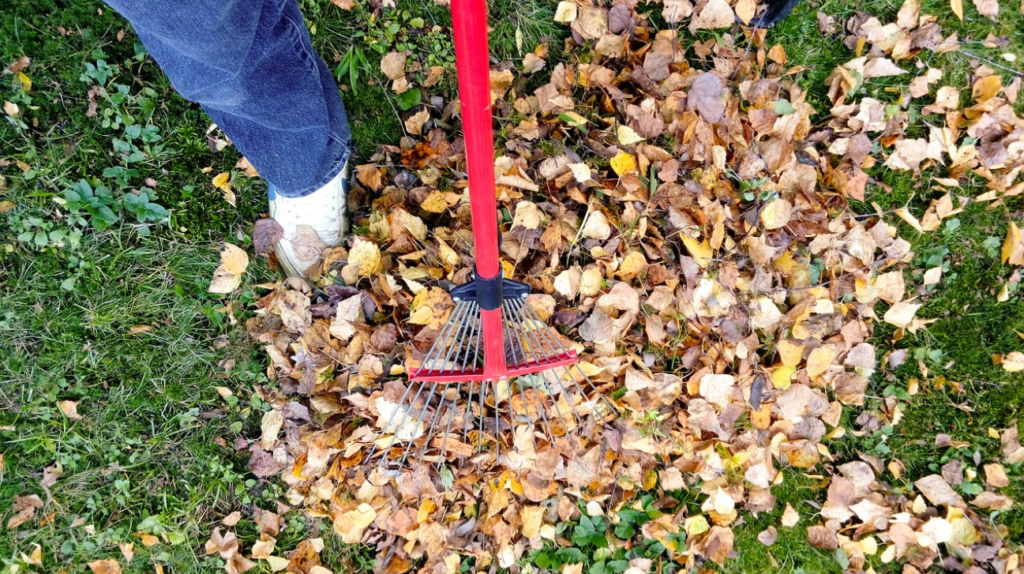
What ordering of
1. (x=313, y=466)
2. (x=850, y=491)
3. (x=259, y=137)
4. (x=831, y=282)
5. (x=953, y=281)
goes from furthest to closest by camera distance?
(x=953, y=281) → (x=850, y=491) → (x=831, y=282) → (x=313, y=466) → (x=259, y=137)

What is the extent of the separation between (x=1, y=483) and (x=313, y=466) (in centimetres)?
90

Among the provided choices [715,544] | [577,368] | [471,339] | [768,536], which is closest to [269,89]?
[471,339]

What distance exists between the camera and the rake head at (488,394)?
137 cm

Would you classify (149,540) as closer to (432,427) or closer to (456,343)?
(432,427)

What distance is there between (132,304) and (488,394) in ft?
3.35

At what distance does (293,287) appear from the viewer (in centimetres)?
156

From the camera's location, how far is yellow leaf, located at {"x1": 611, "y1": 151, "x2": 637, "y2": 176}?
1.51 metres

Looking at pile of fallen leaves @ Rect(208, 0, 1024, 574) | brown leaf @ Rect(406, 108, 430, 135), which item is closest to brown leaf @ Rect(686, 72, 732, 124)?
pile of fallen leaves @ Rect(208, 0, 1024, 574)

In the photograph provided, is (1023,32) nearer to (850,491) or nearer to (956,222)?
(956,222)

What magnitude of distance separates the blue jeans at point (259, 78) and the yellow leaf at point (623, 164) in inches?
26.8

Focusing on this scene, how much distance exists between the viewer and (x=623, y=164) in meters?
1.52

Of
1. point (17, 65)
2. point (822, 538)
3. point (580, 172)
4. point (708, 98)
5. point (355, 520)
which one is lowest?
point (822, 538)

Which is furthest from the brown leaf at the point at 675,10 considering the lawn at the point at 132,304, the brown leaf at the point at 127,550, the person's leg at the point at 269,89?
the brown leaf at the point at 127,550

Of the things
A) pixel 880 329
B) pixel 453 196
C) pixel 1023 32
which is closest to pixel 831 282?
pixel 880 329
